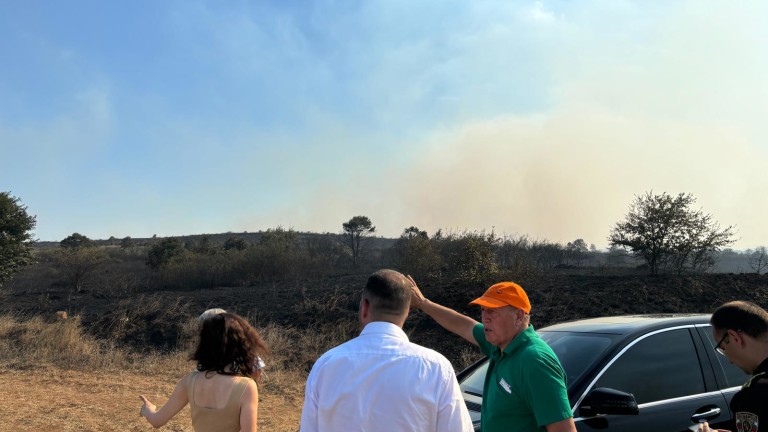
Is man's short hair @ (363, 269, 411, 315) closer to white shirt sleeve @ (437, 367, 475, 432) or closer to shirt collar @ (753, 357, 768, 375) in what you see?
white shirt sleeve @ (437, 367, 475, 432)

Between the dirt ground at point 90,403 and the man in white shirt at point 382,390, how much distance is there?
593cm

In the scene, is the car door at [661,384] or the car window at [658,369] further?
the car window at [658,369]

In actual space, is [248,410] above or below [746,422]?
below

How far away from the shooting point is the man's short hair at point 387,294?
2152 mm

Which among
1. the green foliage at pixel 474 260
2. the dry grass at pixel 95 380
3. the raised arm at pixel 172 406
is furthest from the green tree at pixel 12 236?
the raised arm at pixel 172 406

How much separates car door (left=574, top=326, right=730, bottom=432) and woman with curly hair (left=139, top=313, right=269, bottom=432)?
216 cm

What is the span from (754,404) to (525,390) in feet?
3.14

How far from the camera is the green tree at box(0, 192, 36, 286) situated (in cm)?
2266

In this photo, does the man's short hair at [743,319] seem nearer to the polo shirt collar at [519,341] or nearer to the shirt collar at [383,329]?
the polo shirt collar at [519,341]

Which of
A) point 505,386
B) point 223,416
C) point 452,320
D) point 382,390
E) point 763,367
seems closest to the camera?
point 382,390

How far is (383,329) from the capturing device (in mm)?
2096

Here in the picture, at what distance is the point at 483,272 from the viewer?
51.3 ft

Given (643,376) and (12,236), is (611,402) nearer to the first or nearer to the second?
(643,376)

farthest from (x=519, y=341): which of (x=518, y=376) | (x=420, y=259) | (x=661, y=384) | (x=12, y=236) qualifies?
(x=12, y=236)
